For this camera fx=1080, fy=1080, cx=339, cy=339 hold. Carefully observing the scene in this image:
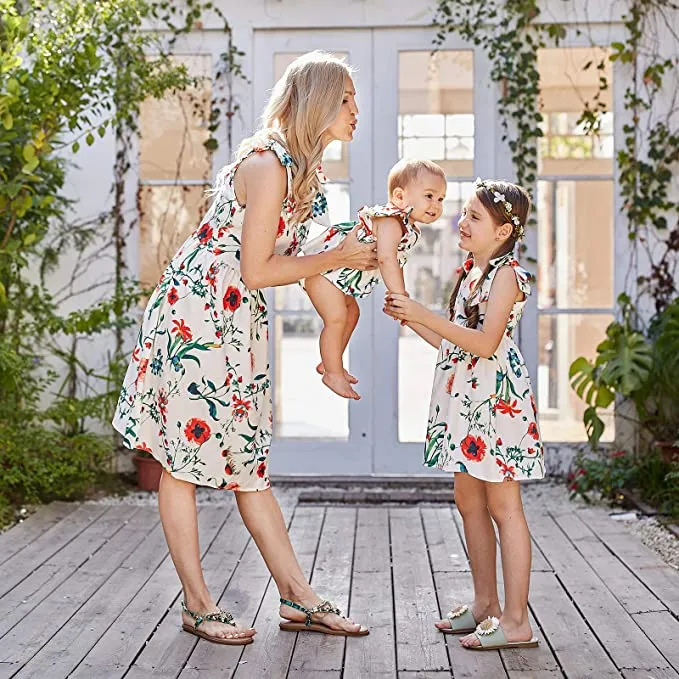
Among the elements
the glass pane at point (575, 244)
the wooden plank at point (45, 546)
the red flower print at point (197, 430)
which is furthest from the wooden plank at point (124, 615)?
the glass pane at point (575, 244)

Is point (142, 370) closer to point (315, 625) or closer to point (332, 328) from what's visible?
point (332, 328)

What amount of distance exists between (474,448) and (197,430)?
2.21 feet

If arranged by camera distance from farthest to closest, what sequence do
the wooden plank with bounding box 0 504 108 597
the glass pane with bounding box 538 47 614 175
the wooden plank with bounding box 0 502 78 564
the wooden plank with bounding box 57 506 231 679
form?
the glass pane with bounding box 538 47 614 175, the wooden plank with bounding box 0 502 78 564, the wooden plank with bounding box 0 504 108 597, the wooden plank with bounding box 57 506 231 679

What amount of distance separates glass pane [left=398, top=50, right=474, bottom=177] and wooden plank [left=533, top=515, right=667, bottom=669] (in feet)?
6.33

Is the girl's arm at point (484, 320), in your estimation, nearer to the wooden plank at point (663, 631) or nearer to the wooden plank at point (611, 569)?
the wooden plank at point (663, 631)

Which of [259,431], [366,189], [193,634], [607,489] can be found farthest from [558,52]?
[193,634]

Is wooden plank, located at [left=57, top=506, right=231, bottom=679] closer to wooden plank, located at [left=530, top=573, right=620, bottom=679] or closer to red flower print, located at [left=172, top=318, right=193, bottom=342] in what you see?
red flower print, located at [left=172, top=318, right=193, bottom=342]

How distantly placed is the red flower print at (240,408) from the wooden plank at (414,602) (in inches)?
26.5

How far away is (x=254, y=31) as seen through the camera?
16.8 feet

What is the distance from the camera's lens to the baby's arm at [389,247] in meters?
2.59

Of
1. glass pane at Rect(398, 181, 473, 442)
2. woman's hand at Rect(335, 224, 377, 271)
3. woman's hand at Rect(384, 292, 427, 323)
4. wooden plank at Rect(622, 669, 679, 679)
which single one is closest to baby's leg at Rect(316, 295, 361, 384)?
woman's hand at Rect(335, 224, 377, 271)

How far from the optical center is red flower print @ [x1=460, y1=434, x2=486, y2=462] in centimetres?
258

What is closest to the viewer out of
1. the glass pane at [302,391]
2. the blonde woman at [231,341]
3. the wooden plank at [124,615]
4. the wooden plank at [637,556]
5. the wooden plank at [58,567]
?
the wooden plank at [124,615]

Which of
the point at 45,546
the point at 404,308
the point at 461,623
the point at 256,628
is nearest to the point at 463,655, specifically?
the point at 461,623
